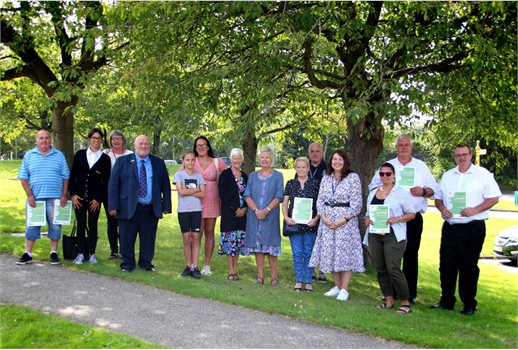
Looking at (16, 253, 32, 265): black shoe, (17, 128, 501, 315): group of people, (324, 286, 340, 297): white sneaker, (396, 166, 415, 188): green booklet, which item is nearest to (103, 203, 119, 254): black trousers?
(17, 128, 501, 315): group of people

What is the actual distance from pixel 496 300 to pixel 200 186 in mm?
5427

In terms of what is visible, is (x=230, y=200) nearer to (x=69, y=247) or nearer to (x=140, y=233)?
(x=140, y=233)

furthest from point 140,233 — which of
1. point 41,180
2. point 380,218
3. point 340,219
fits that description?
point 380,218

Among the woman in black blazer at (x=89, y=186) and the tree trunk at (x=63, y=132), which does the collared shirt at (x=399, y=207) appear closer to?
the woman in black blazer at (x=89, y=186)

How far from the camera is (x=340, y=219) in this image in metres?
7.54

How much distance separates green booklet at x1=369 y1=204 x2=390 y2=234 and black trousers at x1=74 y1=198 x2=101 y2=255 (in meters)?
4.80

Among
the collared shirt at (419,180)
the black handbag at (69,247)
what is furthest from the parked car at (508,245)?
the black handbag at (69,247)

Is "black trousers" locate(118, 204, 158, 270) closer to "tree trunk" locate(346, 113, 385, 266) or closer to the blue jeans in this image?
the blue jeans

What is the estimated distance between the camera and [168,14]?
8.66 meters

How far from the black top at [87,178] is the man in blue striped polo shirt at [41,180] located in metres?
0.24

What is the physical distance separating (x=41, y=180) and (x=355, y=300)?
5511 mm

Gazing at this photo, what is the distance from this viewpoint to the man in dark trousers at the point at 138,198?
860 cm

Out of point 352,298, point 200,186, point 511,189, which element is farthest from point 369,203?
point 511,189

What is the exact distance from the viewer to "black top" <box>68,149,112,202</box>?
9.05m
